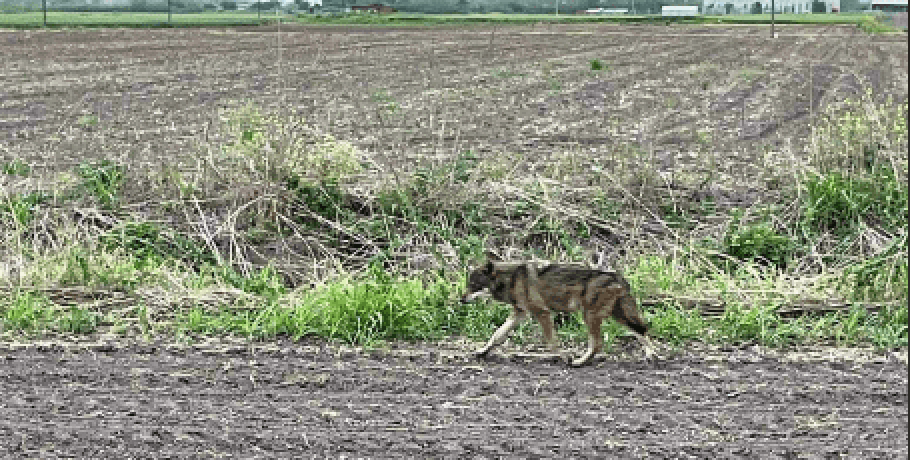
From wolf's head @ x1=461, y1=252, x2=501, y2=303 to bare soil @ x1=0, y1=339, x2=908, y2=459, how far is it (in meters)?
0.28

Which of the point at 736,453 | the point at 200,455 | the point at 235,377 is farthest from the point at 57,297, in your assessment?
the point at 736,453

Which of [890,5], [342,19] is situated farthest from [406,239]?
[342,19]

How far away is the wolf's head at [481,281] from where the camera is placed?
18.0ft

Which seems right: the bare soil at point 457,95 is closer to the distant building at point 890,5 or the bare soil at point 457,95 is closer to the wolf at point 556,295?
the wolf at point 556,295

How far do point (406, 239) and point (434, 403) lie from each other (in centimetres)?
252

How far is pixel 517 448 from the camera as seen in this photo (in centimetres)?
438

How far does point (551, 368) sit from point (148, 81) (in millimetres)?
21488

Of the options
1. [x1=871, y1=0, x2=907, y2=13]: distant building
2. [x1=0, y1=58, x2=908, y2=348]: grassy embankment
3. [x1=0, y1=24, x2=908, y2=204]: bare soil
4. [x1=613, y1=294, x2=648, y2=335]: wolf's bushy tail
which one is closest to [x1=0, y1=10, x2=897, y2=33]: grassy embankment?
[x1=0, y1=24, x2=908, y2=204]: bare soil

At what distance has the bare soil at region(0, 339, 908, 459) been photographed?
14.5 feet

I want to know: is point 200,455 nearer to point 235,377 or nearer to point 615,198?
point 235,377

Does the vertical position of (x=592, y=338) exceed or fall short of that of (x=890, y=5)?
it falls short

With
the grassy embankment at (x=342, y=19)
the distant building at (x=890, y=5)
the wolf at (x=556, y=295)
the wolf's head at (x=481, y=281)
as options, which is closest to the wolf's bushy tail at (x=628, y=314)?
the wolf at (x=556, y=295)

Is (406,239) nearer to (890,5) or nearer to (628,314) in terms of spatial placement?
(628,314)

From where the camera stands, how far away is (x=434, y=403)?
4910 millimetres
